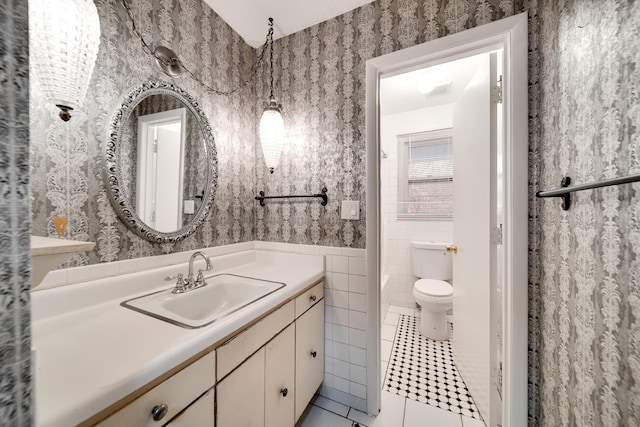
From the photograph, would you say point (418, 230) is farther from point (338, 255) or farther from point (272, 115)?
point (272, 115)

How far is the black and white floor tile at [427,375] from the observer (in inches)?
55.7

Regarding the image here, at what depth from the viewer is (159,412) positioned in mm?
573

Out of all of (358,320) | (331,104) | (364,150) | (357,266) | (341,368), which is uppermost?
(331,104)

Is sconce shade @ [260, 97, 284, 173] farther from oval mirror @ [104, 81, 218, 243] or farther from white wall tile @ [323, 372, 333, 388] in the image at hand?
white wall tile @ [323, 372, 333, 388]

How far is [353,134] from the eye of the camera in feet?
4.60

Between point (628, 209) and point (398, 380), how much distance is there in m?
1.58

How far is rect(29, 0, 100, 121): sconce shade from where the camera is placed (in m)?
0.70

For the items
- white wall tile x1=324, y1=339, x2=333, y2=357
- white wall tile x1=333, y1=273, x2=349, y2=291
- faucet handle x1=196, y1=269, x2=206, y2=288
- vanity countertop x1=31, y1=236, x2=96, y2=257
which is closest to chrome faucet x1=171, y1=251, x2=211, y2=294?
faucet handle x1=196, y1=269, x2=206, y2=288

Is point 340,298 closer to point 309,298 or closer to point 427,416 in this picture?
point 309,298

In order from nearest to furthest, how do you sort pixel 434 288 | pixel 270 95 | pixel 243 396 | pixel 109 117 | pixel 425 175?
pixel 243 396 → pixel 109 117 → pixel 270 95 → pixel 434 288 → pixel 425 175

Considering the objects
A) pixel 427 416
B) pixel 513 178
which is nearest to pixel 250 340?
pixel 427 416

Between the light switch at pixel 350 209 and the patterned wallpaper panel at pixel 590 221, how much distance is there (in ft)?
2.80

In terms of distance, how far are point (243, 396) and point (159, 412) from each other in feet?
1.10

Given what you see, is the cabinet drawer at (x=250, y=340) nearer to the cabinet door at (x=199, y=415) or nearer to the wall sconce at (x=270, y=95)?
the cabinet door at (x=199, y=415)
